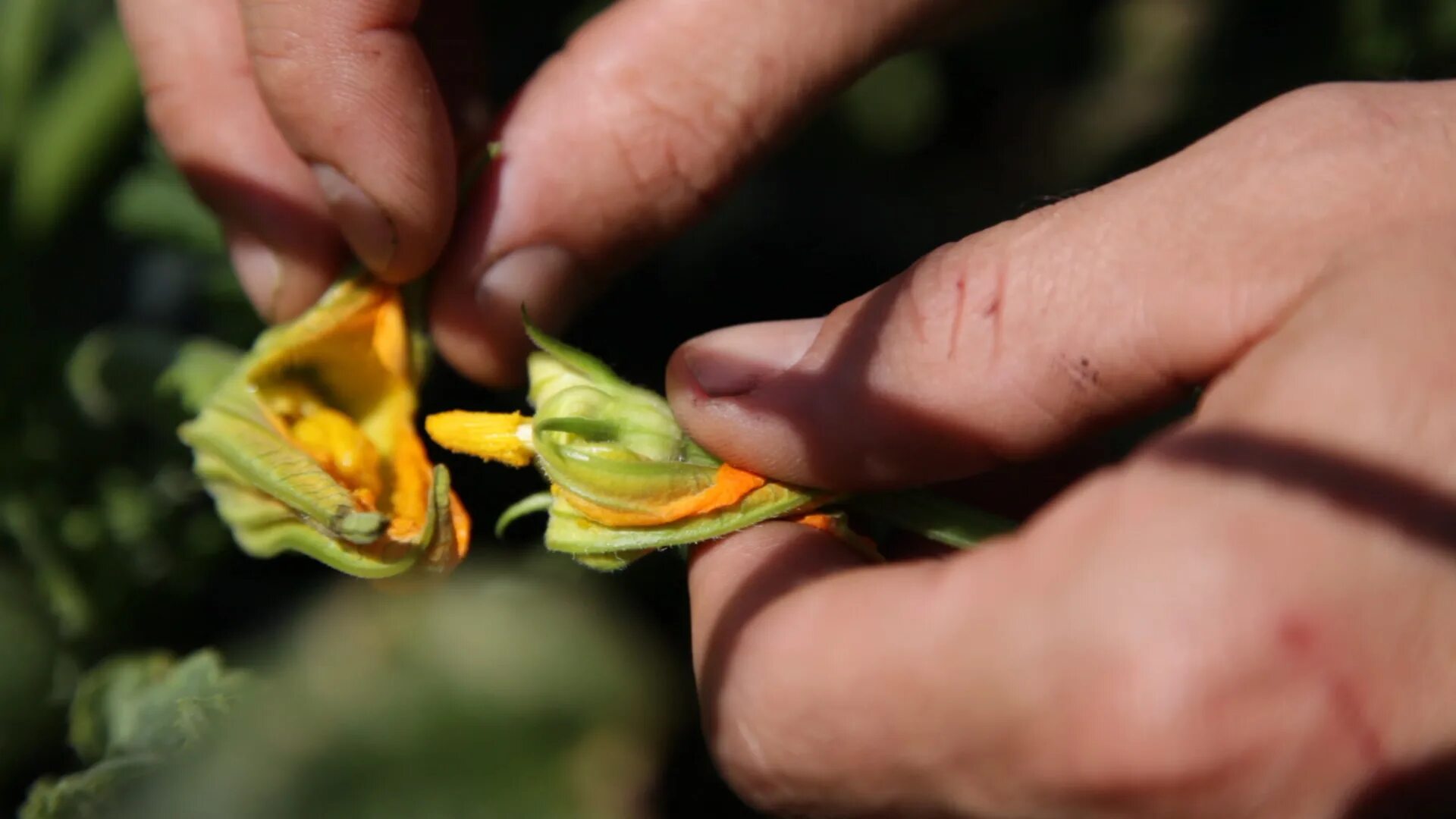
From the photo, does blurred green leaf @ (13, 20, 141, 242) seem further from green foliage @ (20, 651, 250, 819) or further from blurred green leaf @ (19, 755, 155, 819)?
blurred green leaf @ (19, 755, 155, 819)

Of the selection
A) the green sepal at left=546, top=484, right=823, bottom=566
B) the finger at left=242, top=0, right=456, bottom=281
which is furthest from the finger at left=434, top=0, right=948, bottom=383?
the green sepal at left=546, top=484, right=823, bottom=566

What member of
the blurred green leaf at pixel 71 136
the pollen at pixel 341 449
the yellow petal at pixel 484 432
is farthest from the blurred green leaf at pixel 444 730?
the blurred green leaf at pixel 71 136

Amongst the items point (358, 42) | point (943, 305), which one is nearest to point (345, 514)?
point (358, 42)

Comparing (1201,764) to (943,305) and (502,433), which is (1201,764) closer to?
(943,305)

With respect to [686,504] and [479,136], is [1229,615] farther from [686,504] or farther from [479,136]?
[479,136]

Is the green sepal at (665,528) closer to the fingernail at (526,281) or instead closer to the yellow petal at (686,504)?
the yellow petal at (686,504)

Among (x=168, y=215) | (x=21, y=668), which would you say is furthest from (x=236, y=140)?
(x=21, y=668)
